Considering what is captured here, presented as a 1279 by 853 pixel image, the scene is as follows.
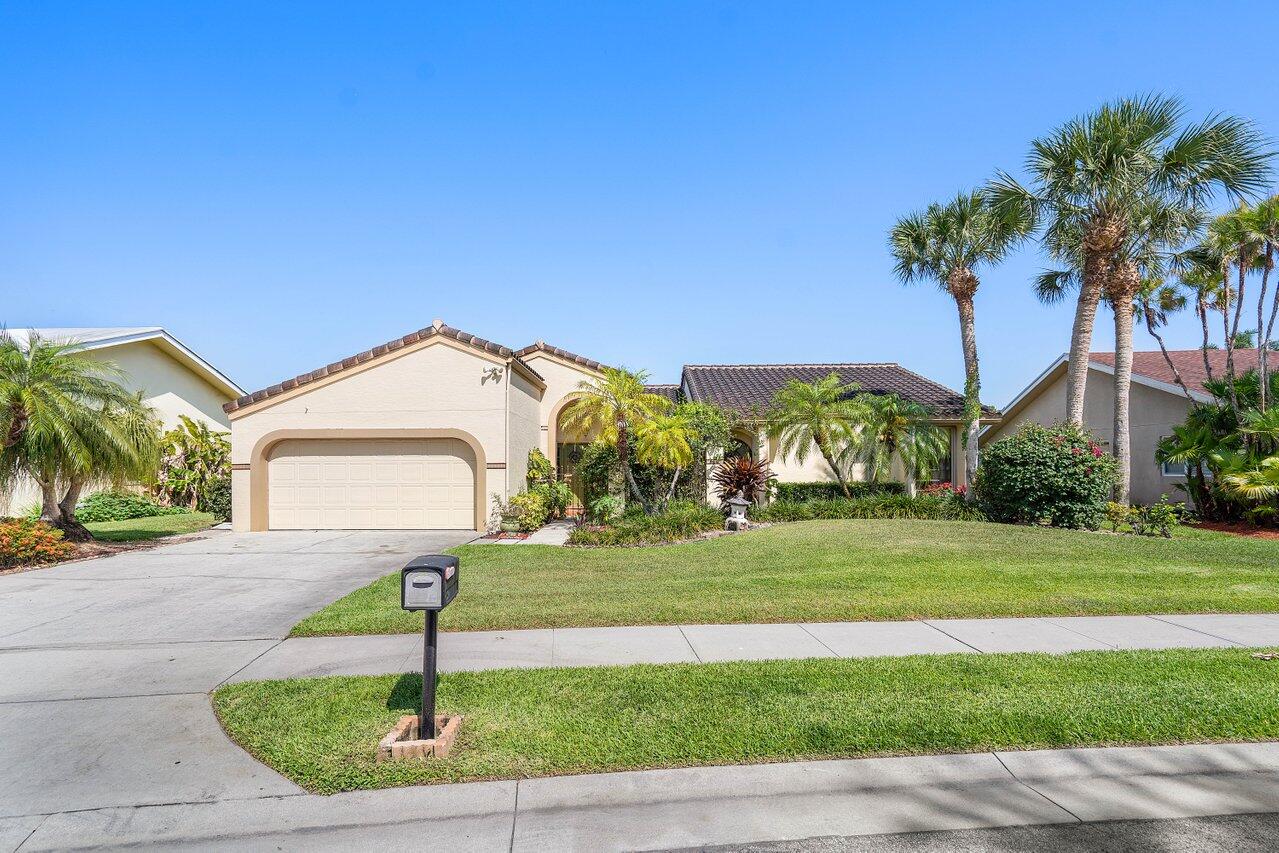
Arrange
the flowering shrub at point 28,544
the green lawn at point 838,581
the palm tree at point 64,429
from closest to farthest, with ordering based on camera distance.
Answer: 1. the green lawn at point 838,581
2. the flowering shrub at point 28,544
3. the palm tree at point 64,429

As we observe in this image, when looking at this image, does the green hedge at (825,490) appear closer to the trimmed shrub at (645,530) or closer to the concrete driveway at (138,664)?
the trimmed shrub at (645,530)

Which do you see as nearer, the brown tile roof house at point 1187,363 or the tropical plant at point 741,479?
the tropical plant at point 741,479

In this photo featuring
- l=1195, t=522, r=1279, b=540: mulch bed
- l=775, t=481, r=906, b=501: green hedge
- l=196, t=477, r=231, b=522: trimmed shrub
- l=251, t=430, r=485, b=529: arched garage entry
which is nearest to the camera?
l=1195, t=522, r=1279, b=540: mulch bed

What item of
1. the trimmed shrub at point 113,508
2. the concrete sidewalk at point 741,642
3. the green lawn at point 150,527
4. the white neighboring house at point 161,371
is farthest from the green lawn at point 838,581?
the white neighboring house at point 161,371

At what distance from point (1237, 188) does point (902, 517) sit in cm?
1071

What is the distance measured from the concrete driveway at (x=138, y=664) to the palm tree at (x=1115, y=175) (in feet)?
55.2

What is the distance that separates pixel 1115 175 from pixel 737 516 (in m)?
11.6

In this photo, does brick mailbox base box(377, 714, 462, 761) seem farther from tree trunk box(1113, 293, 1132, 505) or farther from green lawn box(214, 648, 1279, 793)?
tree trunk box(1113, 293, 1132, 505)

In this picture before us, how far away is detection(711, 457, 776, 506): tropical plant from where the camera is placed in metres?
17.7

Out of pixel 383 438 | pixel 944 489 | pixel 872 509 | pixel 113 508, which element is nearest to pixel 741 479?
pixel 872 509

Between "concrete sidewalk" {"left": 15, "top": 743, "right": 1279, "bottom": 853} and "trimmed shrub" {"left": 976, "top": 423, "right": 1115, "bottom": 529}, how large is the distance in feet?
40.8

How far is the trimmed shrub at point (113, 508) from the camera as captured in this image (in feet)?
67.1

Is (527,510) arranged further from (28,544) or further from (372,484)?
(28,544)

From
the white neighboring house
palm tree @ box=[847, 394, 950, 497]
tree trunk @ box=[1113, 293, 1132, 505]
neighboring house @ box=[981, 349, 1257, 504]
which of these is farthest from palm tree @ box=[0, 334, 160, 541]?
neighboring house @ box=[981, 349, 1257, 504]
